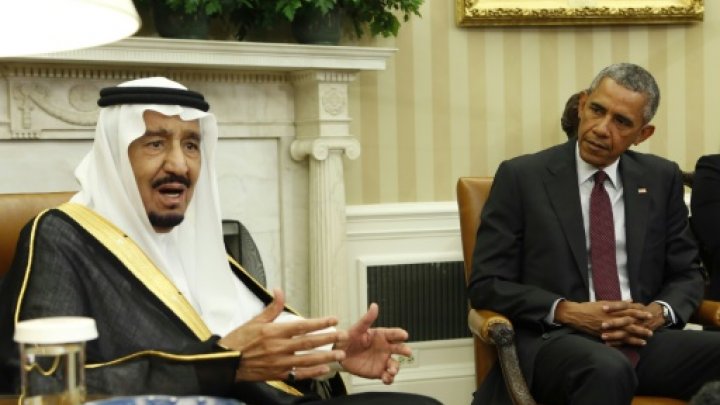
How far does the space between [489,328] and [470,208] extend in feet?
1.92

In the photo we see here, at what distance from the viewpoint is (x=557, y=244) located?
3314mm

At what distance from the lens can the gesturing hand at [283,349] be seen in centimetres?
211

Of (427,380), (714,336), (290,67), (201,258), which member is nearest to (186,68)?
(290,67)

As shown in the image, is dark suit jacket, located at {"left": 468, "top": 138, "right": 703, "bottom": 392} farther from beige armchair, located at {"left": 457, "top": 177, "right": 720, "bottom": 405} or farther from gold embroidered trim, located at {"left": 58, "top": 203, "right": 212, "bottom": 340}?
gold embroidered trim, located at {"left": 58, "top": 203, "right": 212, "bottom": 340}

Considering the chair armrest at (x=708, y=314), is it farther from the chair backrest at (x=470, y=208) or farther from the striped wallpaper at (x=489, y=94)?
the striped wallpaper at (x=489, y=94)

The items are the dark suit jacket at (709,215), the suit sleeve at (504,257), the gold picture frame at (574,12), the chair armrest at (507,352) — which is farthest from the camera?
the gold picture frame at (574,12)

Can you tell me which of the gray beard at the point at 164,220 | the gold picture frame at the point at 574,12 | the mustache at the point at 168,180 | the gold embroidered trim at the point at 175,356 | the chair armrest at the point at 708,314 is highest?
the gold picture frame at the point at 574,12

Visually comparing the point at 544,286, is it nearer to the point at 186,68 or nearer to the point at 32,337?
the point at 186,68

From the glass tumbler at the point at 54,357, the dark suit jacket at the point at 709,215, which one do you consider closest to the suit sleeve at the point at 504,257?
the dark suit jacket at the point at 709,215

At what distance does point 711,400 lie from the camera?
54.2 inches

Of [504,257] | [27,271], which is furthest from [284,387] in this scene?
[504,257]

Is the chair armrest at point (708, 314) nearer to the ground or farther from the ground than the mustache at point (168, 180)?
nearer to the ground

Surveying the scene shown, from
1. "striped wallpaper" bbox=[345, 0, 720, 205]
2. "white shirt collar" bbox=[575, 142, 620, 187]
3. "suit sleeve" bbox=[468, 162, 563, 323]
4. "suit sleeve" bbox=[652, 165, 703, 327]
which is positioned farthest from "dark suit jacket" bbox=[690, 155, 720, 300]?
"striped wallpaper" bbox=[345, 0, 720, 205]

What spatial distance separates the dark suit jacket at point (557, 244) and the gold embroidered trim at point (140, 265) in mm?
1203
